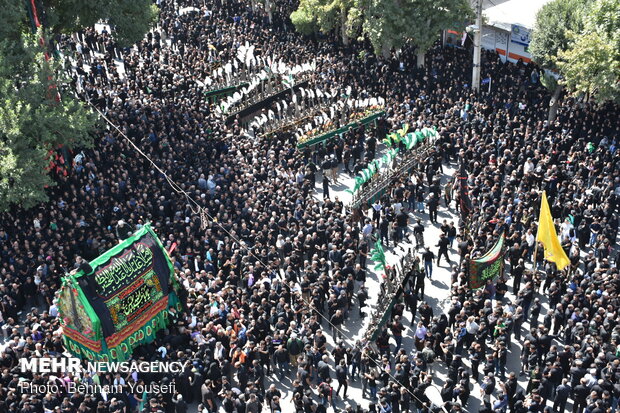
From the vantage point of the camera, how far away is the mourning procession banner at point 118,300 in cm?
1841

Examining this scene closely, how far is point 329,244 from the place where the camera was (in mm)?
22844

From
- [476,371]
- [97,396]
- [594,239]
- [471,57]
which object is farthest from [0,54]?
[471,57]

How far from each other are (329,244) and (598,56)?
43.4ft

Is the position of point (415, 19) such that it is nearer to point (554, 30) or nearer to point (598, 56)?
point (554, 30)

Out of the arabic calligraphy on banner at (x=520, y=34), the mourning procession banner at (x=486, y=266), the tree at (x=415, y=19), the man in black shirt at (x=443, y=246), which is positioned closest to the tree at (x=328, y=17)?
the tree at (x=415, y=19)

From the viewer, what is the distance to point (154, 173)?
27.3m

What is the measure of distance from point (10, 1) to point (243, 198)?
1060 cm

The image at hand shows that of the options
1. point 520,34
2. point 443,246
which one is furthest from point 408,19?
point 443,246

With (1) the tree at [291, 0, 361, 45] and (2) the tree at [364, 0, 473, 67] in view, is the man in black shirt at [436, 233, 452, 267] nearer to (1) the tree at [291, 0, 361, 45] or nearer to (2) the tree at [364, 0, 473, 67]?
(2) the tree at [364, 0, 473, 67]

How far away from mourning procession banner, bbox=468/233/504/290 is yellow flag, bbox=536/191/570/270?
1.46m

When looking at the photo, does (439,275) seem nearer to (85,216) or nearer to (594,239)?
(594,239)

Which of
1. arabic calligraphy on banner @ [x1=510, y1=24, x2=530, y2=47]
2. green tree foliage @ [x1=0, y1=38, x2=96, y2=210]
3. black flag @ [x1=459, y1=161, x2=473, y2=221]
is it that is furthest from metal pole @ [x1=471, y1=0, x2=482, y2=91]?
green tree foliage @ [x1=0, y1=38, x2=96, y2=210]

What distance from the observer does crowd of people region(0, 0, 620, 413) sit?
59.5ft

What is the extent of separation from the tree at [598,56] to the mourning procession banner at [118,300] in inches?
683
